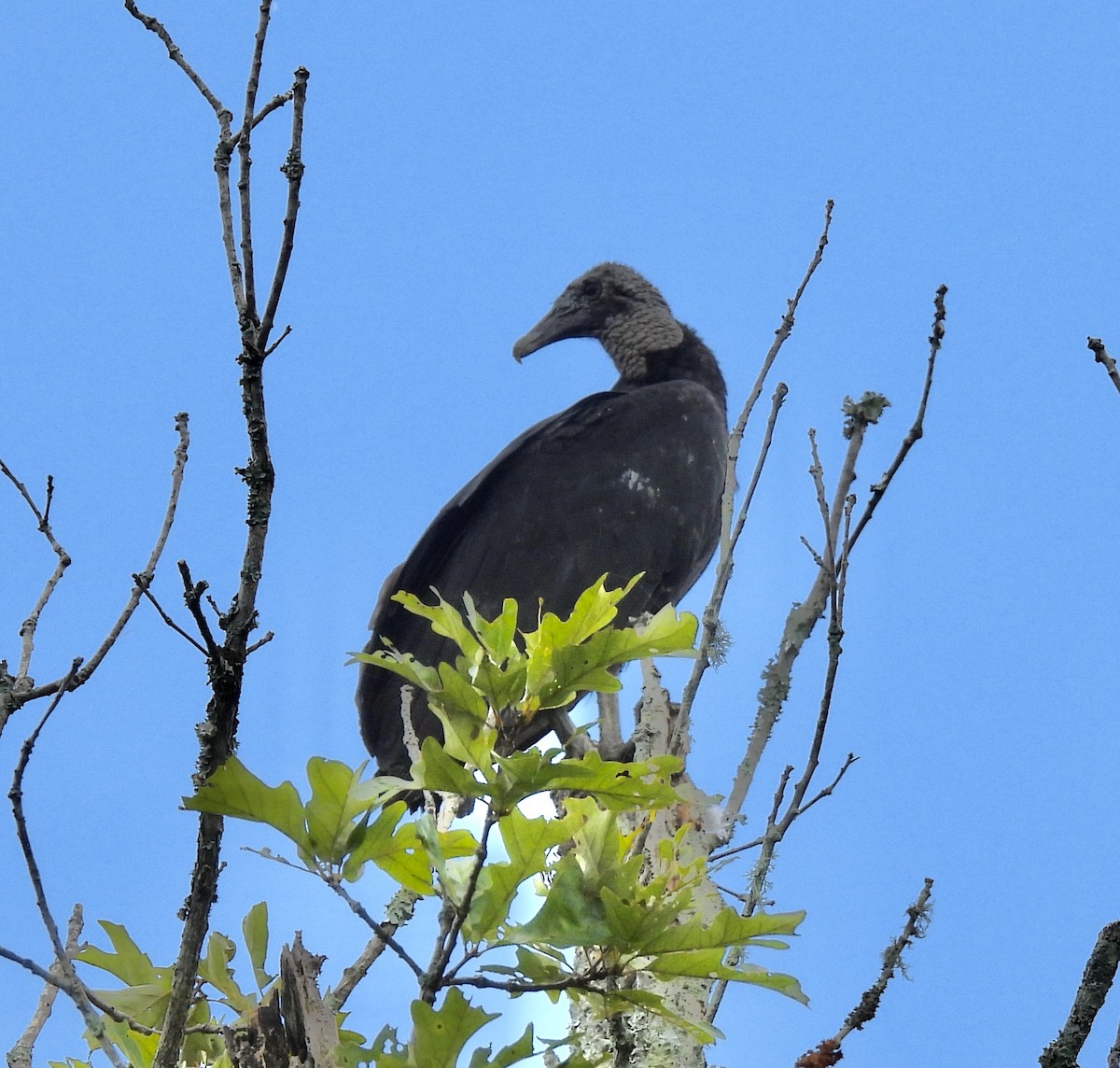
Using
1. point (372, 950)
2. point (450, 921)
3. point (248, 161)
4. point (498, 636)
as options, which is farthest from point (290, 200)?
point (372, 950)

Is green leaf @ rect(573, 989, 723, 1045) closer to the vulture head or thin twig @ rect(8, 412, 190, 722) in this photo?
thin twig @ rect(8, 412, 190, 722)

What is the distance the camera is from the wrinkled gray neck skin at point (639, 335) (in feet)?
17.7

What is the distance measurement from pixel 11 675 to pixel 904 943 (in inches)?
62.0

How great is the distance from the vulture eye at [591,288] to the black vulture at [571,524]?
42.0 inches

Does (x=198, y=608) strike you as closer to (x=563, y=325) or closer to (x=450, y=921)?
(x=450, y=921)

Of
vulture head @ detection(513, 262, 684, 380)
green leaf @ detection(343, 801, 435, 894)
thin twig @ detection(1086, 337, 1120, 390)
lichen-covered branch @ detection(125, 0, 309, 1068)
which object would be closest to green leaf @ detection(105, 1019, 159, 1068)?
lichen-covered branch @ detection(125, 0, 309, 1068)

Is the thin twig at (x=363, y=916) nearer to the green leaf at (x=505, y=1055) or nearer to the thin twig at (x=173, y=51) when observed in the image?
the green leaf at (x=505, y=1055)

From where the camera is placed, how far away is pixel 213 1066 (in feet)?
6.01

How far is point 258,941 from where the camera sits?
1850mm

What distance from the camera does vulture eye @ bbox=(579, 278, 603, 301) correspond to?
225 inches

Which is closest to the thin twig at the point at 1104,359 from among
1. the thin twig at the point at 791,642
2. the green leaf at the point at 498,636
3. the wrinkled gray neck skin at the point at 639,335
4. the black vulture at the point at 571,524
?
the thin twig at the point at 791,642

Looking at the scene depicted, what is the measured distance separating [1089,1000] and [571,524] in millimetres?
2851

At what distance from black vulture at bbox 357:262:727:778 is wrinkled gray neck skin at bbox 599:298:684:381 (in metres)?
0.65

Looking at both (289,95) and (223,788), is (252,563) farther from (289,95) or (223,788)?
(289,95)
